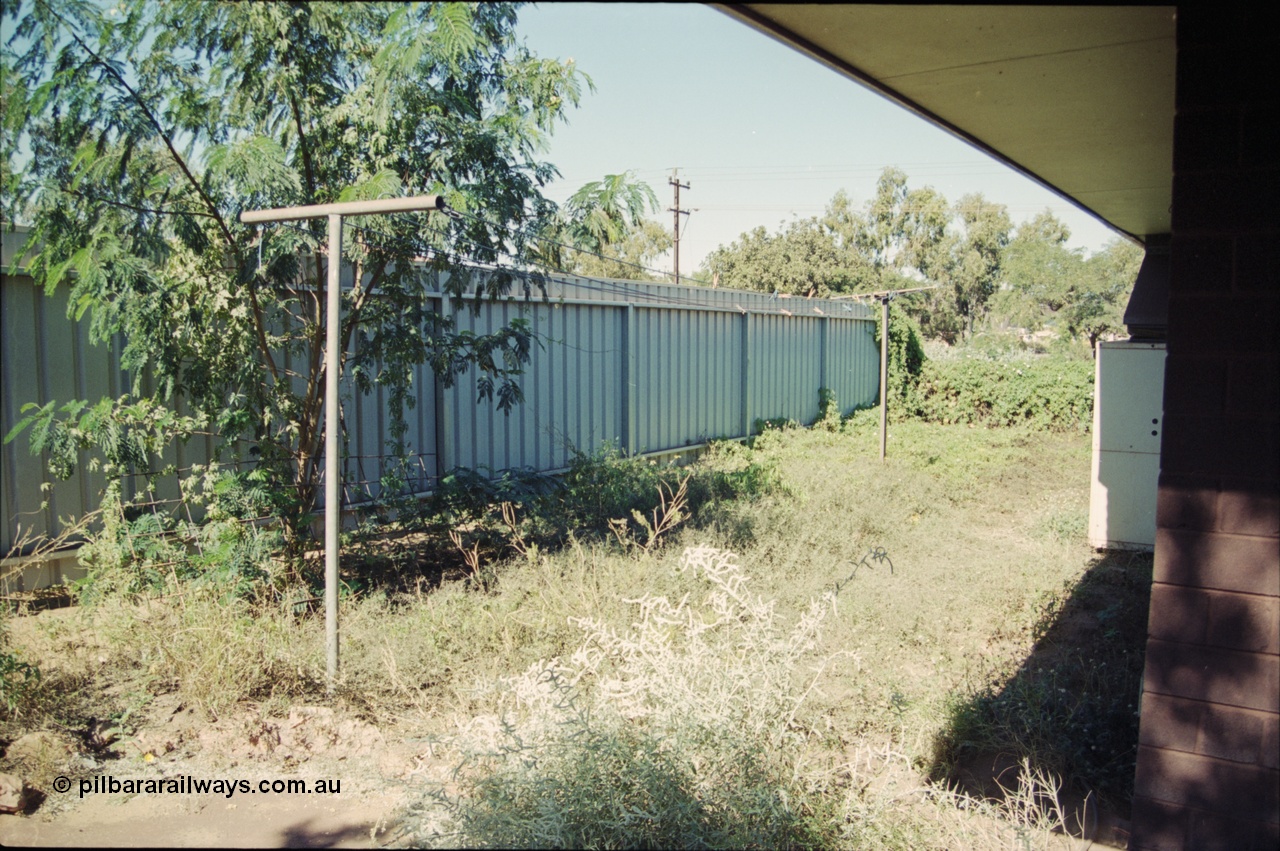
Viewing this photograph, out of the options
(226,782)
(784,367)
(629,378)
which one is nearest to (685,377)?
(629,378)

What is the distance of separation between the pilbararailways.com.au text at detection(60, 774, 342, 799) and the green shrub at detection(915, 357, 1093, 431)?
15654 millimetres

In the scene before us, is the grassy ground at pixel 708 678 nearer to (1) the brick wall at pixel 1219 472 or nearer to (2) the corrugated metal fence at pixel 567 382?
(1) the brick wall at pixel 1219 472

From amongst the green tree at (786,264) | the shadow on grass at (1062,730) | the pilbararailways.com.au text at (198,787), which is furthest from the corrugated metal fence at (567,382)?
the green tree at (786,264)

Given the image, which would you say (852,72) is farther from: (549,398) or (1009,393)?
(1009,393)

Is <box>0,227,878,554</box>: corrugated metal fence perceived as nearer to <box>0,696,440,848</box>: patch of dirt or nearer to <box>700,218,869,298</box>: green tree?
<box>0,696,440,848</box>: patch of dirt

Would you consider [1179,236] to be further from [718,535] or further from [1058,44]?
[718,535]

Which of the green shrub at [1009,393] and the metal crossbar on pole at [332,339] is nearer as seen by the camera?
the metal crossbar on pole at [332,339]

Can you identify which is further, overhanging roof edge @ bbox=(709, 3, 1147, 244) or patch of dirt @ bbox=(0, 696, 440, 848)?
patch of dirt @ bbox=(0, 696, 440, 848)

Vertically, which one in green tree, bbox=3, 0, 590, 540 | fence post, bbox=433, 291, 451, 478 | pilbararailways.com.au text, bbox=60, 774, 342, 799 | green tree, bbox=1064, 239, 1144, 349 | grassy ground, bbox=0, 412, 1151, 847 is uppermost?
green tree, bbox=1064, 239, 1144, 349

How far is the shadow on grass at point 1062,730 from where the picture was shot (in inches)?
138

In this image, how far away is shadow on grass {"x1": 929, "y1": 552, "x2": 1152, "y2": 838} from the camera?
11.5ft

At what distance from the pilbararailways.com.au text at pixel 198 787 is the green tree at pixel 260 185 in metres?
1.92

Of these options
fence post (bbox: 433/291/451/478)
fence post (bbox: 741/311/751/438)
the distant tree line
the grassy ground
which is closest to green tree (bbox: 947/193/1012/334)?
the distant tree line

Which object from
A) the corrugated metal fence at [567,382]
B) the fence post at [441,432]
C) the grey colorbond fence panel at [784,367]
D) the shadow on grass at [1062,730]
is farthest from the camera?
the grey colorbond fence panel at [784,367]
